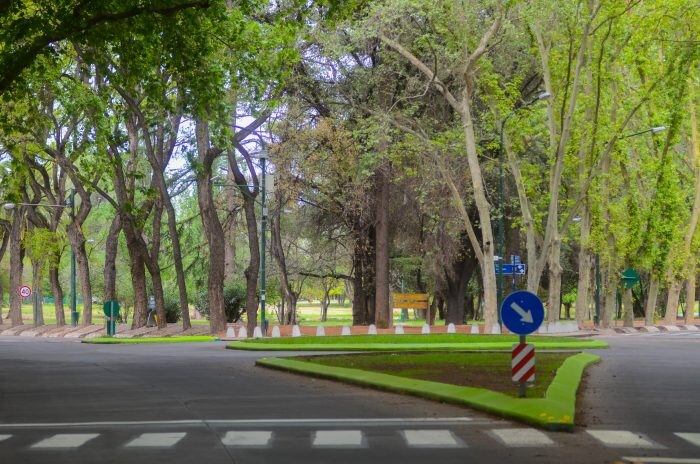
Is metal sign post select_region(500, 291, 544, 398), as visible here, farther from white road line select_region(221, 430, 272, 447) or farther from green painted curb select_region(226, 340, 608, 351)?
green painted curb select_region(226, 340, 608, 351)

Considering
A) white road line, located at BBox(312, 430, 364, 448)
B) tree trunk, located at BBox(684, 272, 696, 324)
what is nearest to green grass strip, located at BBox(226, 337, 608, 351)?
white road line, located at BBox(312, 430, 364, 448)

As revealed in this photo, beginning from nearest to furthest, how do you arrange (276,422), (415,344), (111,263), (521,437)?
1. (521,437)
2. (276,422)
3. (415,344)
4. (111,263)

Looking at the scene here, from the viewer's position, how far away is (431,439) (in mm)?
12852

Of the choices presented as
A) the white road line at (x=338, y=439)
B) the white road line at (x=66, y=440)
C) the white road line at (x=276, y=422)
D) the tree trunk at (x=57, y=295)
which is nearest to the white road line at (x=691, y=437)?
the white road line at (x=276, y=422)

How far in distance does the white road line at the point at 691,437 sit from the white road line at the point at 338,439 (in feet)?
11.7

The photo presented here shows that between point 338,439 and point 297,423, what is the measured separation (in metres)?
1.83

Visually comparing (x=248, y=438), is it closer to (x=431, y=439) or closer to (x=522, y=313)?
(x=431, y=439)

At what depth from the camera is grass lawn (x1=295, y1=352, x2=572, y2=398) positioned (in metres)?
19.4

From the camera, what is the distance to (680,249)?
194 ft

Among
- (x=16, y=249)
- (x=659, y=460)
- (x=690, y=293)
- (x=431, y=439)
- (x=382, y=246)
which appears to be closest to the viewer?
(x=659, y=460)

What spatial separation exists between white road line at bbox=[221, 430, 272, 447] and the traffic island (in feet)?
65.1

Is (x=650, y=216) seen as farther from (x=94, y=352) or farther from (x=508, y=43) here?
(x=94, y=352)

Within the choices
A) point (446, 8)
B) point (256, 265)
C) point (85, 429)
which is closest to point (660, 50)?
point (446, 8)

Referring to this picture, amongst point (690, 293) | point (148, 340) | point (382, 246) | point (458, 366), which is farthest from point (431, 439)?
point (690, 293)
